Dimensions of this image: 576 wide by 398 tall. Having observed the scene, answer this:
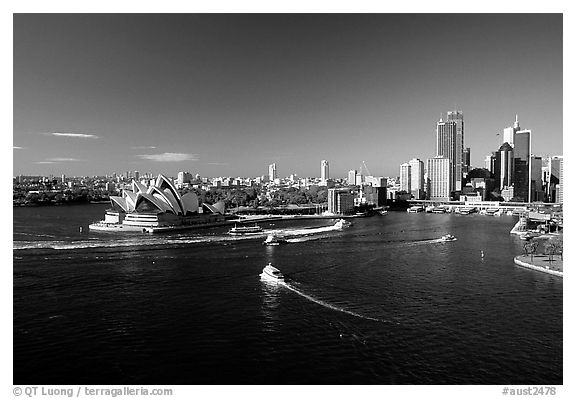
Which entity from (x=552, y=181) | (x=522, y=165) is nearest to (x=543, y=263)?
(x=552, y=181)

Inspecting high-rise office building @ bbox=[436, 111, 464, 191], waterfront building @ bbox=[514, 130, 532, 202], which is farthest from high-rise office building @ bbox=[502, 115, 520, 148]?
high-rise office building @ bbox=[436, 111, 464, 191]

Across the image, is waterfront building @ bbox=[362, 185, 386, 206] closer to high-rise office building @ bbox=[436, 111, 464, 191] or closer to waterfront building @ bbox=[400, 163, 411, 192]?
waterfront building @ bbox=[400, 163, 411, 192]

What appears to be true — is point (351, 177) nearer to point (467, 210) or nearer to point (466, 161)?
point (467, 210)

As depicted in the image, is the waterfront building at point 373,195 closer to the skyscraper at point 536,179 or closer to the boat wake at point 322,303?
the skyscraper at point 536,179

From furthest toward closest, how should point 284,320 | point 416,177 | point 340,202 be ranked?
point 416,177
point 340,202
point 284,320

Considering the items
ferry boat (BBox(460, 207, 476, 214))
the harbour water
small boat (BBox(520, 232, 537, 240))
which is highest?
ferry boat (BBox(460, 207, 476, 214))

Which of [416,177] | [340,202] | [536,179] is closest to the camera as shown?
[340,202]

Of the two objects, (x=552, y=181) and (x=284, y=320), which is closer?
(x=284, y=320)
